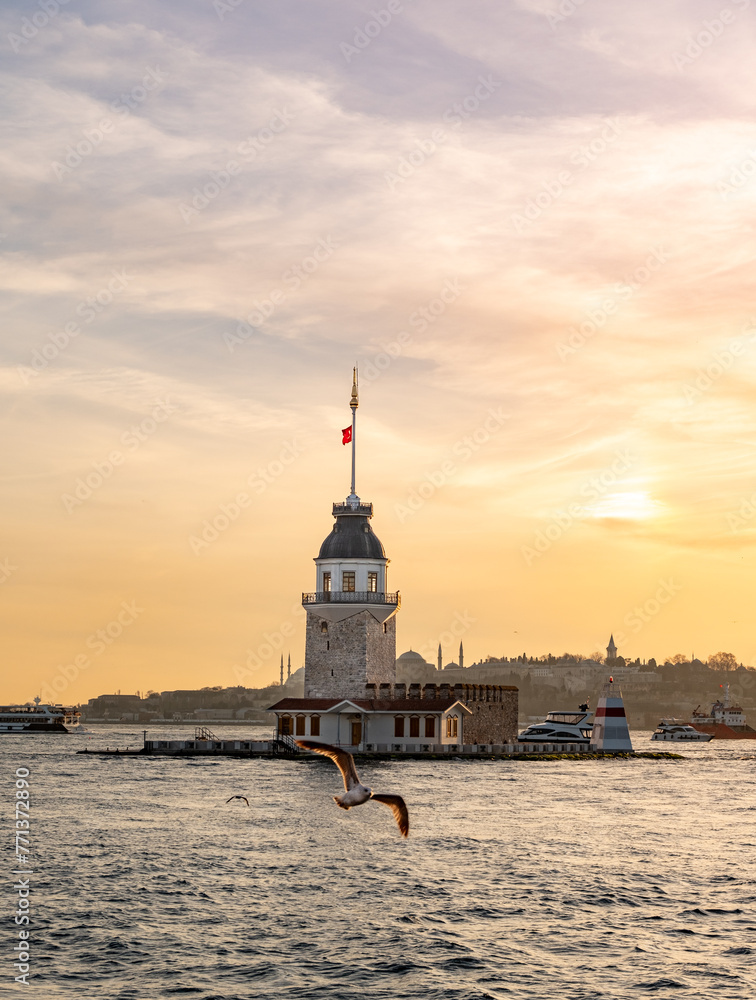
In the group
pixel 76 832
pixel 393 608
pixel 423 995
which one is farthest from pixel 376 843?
pixel 393 608

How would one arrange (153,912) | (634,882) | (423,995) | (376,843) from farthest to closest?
1. (376,843)
2. (634,882)
3. (153,912)
4. (423,995)

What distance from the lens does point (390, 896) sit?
1436 inches

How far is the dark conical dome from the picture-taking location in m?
96.5

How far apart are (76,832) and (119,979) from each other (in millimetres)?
23088

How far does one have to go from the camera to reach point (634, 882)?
39.2 m

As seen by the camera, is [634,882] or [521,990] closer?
[521,990]

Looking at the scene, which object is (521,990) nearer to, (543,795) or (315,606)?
(543,795)

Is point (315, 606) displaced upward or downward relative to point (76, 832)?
upward

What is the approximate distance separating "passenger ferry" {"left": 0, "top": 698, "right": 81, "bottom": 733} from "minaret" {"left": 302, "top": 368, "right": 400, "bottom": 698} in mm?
99619

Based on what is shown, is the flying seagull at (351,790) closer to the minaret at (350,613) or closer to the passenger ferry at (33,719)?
the minaret at (350,613)

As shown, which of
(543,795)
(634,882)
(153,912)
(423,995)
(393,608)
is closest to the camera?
(423,995)

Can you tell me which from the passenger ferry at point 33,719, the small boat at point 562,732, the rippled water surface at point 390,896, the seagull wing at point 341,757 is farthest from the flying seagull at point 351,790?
the passenger ferry at point 33,719

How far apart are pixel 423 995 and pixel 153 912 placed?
9848 millimetres

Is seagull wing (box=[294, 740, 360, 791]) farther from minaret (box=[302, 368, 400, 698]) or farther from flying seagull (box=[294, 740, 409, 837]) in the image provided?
minaret (box=[302, 368, 400, 698])
